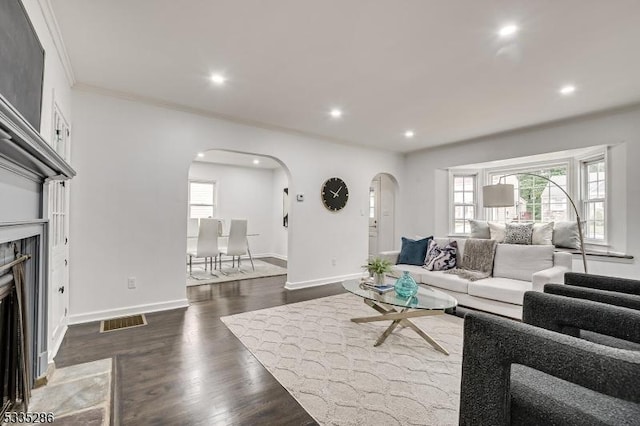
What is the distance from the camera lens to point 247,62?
2.65m

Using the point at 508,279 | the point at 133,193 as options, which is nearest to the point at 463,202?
the point at 508,279

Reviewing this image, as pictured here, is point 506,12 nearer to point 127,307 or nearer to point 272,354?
point 272,354

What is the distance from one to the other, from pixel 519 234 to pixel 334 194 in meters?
2.80

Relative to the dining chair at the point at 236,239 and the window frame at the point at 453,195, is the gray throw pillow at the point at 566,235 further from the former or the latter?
the dining chair at the point at 236,239

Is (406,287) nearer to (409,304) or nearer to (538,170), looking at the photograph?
(409,304)

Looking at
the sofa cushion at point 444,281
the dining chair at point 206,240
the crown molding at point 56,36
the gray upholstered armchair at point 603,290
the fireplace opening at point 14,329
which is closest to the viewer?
the fireplace opening at point 14,329

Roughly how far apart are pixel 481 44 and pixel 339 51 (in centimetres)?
111

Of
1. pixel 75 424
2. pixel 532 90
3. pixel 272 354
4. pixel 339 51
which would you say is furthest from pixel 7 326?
pixel 532 90

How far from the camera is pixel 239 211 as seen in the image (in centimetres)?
777

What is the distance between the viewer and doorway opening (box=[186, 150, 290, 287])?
5.87m

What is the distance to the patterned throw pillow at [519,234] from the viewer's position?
3973mm

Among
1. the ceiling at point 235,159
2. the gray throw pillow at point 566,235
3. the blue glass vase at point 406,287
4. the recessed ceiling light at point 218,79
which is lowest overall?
the blue glass vase at point 406,287

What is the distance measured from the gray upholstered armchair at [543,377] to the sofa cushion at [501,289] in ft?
6.41

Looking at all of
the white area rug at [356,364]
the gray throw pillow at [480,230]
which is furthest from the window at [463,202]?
the white area rug at [356,364]
